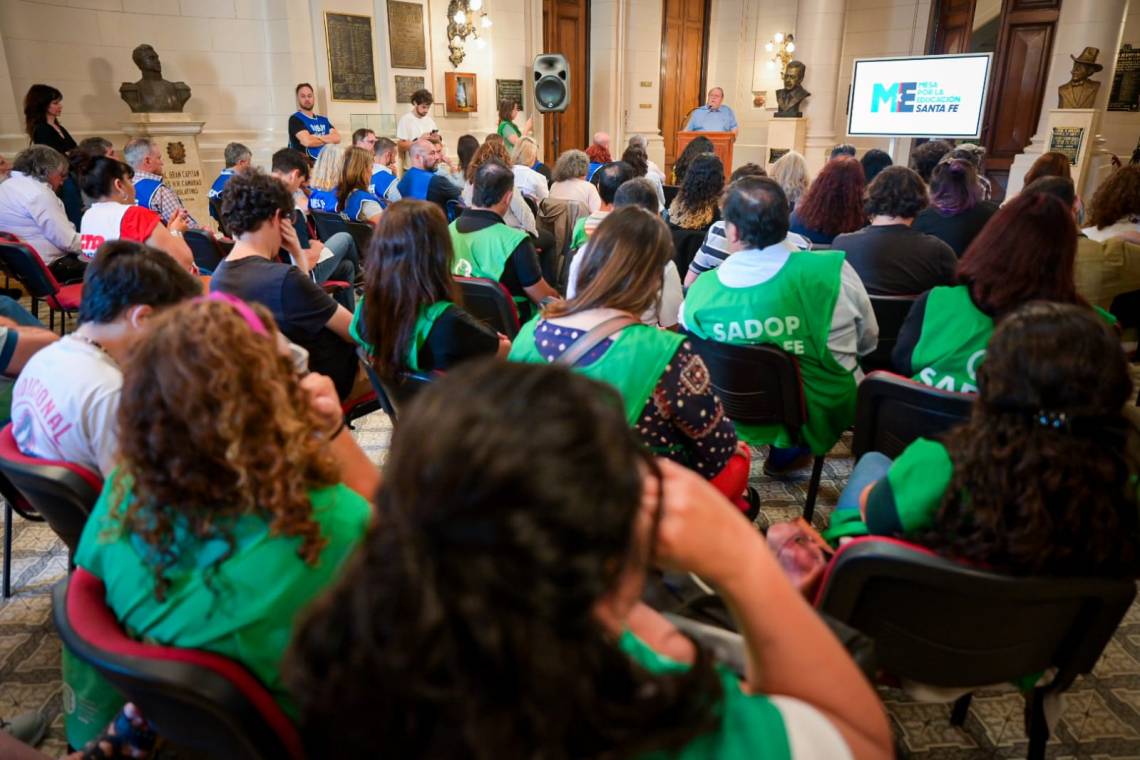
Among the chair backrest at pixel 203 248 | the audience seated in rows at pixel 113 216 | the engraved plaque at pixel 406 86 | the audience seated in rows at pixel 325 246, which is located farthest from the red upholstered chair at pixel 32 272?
the engraved plaque at pixel 406 86

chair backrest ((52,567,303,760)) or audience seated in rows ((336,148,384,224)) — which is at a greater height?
audience seated in rows ((336,148,384,224))

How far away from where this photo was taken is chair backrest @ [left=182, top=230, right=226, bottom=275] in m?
3.85

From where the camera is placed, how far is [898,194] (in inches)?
110

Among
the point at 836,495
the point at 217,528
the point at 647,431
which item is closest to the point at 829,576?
the point at 647,431

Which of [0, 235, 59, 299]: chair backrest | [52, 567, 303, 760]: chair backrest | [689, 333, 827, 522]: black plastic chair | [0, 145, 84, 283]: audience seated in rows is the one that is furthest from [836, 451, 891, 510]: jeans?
[0, 145, 84, 283]: audience seated in rows

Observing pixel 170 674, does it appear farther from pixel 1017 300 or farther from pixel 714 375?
pixel 1017 300

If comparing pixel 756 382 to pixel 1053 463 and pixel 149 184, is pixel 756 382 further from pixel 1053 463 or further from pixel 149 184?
pixel 149 184

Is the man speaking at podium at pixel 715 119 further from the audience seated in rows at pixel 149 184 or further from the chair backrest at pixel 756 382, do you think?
the chair backrest at pixel 756 382

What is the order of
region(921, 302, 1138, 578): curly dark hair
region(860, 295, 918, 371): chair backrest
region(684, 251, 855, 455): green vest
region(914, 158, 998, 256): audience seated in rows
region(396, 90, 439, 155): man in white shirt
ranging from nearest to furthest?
region(921, 302, 1138, 578): curly dark hair < region(684, 251, 855, 455): green vest < region(860, 295, 918, 371): chair backrest < region(914, 158, 998, 256): audience seated in rows < region(396, 90, 439, 155): man in white shirt

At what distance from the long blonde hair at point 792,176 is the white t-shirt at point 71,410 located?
12.0 ft

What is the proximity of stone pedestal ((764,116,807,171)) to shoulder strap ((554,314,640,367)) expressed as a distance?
8.51 meters

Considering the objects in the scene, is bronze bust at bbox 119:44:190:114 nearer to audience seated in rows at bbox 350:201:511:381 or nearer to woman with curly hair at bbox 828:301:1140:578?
audience seated in rows at bbox 350:201:511:381

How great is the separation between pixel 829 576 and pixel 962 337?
1.10 metres

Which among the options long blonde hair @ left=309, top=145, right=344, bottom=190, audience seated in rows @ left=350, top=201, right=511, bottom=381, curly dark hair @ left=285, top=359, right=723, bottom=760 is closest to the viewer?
curly dark hair @ left=285, top=359, right=723, bottom=760
